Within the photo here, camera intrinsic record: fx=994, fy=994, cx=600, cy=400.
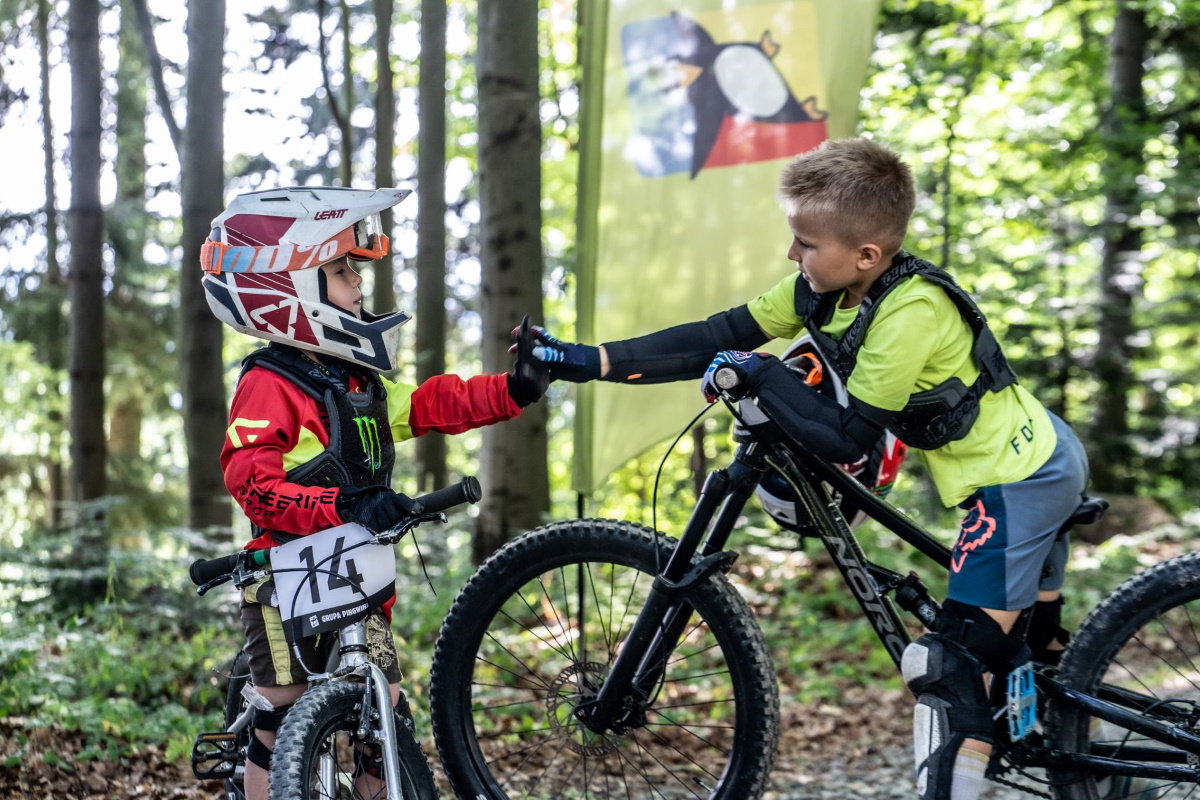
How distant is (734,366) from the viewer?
255 cm

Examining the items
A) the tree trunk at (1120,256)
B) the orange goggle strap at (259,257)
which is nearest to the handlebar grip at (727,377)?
the orange goggle strap at (259,257)

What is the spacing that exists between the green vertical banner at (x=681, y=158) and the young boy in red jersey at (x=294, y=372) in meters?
1.64

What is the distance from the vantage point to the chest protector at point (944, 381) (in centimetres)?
260

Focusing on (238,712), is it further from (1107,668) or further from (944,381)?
(1107,668)

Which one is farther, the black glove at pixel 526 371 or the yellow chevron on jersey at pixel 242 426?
the black glove at pixel 526 371

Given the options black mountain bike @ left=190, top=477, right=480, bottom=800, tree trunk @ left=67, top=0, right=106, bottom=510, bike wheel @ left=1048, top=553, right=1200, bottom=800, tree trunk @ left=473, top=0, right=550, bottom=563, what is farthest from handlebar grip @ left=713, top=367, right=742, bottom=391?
tree trunk @ left=67, top=0, right=106, bottom=510

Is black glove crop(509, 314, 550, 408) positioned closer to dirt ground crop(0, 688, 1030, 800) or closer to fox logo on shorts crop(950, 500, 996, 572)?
fox logo on shorts crop(950, 500, 996, 572)

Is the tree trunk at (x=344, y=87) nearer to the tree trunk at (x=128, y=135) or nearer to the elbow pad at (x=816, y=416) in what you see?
the tree trunk at (x=128, y=135)

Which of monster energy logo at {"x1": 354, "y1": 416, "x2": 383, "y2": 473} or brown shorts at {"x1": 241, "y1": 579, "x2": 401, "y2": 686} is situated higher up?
monster energy logo at {"x1": 354, "y1": 416, "x2": 383, "y2": 473}

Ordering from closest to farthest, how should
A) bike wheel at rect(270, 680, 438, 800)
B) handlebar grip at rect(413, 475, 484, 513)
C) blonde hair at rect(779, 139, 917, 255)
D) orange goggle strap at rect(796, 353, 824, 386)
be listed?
bike wheel at rect(270, 680, 438, 800)
handlebar grip at rect(413, 475, 484, 513)
blonde hair at rect(779, 139, 917, 255)
orange goggle strap at rect(796, 353, 824, 386)

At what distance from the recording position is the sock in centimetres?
256

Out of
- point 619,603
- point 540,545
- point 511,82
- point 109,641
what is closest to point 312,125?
point 511,82

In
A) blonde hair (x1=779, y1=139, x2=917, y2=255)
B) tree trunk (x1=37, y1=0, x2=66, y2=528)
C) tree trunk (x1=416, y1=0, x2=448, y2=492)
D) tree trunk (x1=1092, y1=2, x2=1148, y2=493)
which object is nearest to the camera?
blonde hair (x1=779, y1=139, x2=917, y2=255)

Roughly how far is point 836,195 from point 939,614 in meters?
1.18
